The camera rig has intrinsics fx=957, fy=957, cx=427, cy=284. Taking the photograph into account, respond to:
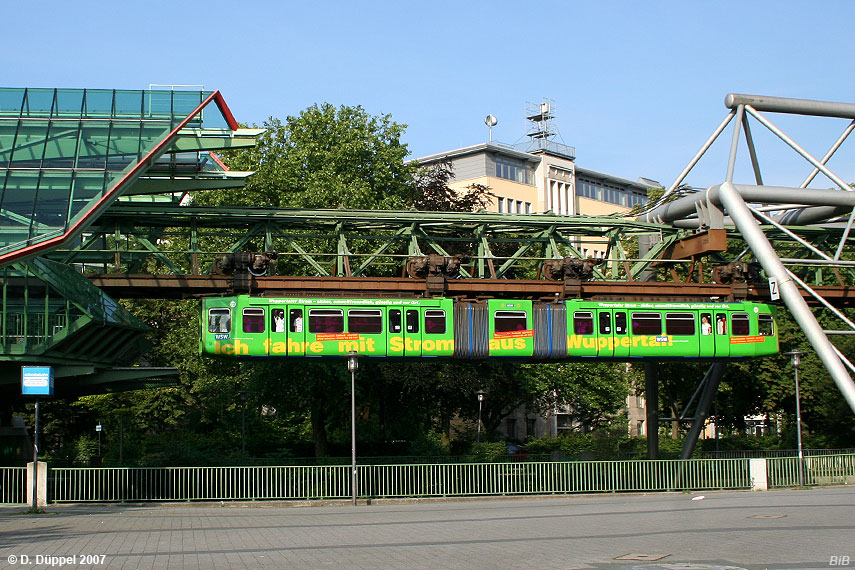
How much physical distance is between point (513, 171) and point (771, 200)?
3008 inches

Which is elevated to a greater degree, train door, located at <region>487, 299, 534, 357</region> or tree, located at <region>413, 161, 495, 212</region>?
tree, located at <region>413, 161, 495, 212</region>

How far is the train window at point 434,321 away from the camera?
101 ft

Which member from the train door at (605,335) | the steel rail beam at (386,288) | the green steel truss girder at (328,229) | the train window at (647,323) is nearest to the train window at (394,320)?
the steel rail beam at (386,288)

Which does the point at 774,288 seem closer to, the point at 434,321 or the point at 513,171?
the point at 434,321

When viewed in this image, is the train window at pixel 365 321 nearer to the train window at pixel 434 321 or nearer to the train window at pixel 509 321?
the train window at pixel 434 321

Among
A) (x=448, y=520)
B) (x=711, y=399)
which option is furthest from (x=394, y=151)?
(x=448, y=520)

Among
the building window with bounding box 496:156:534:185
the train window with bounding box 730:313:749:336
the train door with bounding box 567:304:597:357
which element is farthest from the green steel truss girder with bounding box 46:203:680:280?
the building window with bounding box 496:156:534:185

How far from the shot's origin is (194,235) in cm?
3334

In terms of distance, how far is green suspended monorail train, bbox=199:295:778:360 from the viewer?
29891 mm

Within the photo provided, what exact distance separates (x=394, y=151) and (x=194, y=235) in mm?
22886

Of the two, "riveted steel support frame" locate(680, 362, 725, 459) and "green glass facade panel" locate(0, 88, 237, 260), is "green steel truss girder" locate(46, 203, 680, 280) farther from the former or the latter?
"riveted steel support frame" locate(680, 362, 725, 459)

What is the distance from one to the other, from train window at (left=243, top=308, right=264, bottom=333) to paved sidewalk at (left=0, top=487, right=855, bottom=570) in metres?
5.41

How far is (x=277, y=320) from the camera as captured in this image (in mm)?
30000

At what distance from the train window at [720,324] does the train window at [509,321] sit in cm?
688
